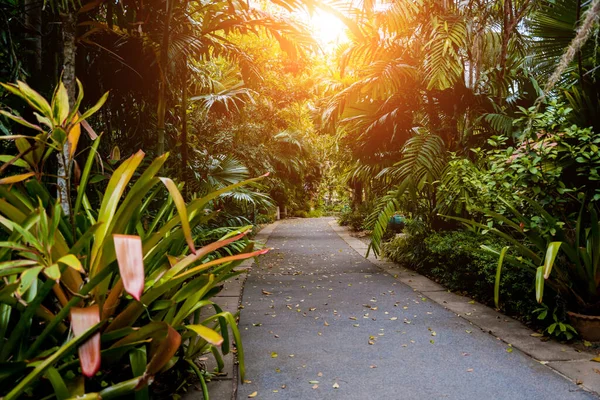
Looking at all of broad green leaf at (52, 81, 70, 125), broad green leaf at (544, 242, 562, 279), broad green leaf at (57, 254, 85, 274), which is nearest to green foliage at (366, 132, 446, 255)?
broad green leaf at (544, 242, 562, 279)

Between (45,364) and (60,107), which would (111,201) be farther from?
(45,364)

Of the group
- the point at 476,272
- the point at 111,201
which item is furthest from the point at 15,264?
the point at 476,272

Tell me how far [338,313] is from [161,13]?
391 centimetres

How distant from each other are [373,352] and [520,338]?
127cm

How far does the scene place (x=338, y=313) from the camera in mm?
4465

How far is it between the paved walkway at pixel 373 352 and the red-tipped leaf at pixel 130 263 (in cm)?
149

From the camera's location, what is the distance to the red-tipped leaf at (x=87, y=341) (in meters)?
1.52

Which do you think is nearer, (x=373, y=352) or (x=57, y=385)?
(x=57, y=385)

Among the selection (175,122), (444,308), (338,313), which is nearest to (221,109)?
(175,122)

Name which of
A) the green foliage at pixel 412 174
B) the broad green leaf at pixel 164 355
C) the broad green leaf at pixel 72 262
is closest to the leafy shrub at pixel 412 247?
the green foliage at pixel 412 174

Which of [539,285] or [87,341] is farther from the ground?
[87,341]

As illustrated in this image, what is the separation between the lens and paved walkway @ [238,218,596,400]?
2.64 metres

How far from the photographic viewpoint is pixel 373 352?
332 centimetres

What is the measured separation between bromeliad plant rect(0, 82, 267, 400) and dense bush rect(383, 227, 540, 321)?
9.34 ft
